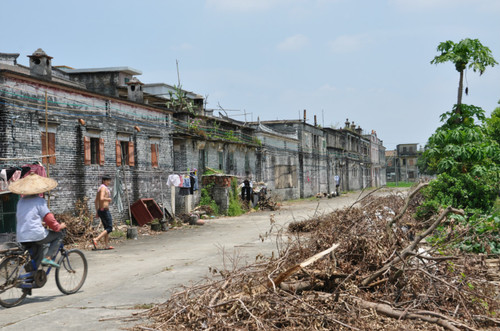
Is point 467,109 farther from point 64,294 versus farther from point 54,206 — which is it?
point 54,206

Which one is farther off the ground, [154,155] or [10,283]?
[154,155]

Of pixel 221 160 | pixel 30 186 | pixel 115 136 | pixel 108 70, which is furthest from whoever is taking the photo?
pixel 221 160

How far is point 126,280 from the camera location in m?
9.34

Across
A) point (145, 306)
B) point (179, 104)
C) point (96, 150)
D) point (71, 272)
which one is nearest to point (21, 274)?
point (71, 272)

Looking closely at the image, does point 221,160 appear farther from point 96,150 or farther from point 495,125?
point 495,125

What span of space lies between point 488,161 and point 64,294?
1185 cm

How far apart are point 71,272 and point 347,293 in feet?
16.0

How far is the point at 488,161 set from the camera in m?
14.4

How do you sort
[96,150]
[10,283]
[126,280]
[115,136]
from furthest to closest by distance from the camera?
[115,136]
[96,150]
[126,280]
[10,283]

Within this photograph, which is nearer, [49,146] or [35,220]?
[35,220]

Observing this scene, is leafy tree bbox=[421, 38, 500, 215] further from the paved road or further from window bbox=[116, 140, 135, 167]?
window bbox=[116, 140, 135, 167]

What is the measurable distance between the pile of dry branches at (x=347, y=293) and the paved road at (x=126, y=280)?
1022 millimetres

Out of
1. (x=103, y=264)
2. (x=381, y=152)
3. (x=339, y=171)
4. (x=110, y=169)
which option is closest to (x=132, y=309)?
(x=103, y=264)

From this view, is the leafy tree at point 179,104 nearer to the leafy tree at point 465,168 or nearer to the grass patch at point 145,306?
the leafy tree at point 465,168
